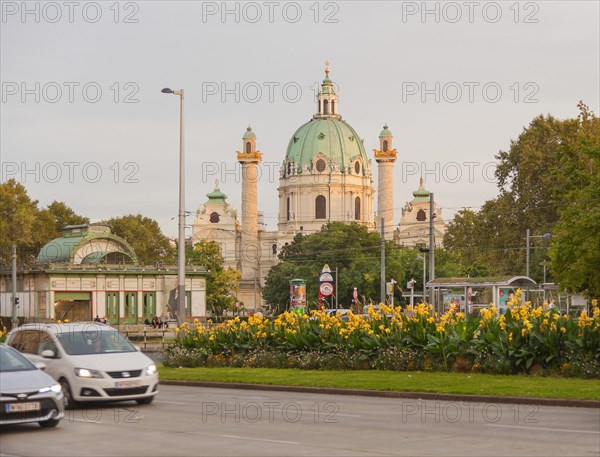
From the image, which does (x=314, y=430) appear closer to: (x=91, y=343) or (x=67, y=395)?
(x=67, y=395)

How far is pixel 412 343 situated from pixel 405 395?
17.4 feet

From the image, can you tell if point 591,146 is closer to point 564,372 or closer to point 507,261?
point 564,372

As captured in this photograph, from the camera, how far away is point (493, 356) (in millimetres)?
26375

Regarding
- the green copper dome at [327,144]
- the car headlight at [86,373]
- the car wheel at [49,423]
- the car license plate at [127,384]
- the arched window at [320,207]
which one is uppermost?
the green copper dome at [327,144]

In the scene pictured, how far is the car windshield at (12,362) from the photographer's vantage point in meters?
17.5

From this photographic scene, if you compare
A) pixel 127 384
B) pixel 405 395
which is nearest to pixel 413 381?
pixel 405 395

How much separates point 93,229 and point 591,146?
63.4 meters

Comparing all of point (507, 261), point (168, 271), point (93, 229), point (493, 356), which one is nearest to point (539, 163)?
point (507, 261)

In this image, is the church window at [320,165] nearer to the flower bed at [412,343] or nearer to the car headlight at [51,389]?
the flower bed at [412,343]

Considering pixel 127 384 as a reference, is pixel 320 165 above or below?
above

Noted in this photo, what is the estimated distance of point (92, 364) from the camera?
67.4 feet

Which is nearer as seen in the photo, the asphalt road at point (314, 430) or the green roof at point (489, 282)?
the asphalt road at point (314, 430)

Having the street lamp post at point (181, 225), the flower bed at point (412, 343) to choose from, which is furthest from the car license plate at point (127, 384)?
the street lamp post at point (181, 225)

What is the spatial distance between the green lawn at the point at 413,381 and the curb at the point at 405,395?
0.73 ft
